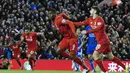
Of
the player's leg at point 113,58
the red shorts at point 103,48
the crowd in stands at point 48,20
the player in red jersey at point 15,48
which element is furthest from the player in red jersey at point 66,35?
the player in red jersey at point 15,48

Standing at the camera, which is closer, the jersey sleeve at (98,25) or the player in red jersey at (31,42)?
the jersey sleeve at (98,25)

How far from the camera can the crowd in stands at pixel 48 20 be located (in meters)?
27.2

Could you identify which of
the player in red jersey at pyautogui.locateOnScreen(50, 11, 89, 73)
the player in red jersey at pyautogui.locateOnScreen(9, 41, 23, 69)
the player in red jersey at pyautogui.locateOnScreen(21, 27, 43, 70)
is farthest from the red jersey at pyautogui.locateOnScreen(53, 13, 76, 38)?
the player in red jersey at pyautogui.locateOnScreen(9, 41, 23, 69)

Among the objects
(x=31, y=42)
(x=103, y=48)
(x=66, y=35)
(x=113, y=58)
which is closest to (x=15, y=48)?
(x=31, y=42)

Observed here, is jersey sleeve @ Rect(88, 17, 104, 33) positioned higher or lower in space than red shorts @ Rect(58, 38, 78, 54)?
higher

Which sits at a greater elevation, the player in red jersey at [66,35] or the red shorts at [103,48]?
the player in red jersey at [66,35]

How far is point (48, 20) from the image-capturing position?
29516 mm

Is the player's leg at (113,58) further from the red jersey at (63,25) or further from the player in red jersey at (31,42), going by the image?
the player in red jersey at (31,42)

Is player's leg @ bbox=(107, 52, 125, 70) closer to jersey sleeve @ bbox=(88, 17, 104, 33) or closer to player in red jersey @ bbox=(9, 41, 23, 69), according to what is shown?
jersey sleeve @ bbox=(88, 17, 104, 33)

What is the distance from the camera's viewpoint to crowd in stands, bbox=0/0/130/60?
89.2ft

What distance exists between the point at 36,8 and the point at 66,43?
44.1 feet

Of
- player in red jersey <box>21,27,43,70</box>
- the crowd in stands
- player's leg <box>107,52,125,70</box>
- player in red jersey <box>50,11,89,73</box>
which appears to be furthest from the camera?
the crowd in stands

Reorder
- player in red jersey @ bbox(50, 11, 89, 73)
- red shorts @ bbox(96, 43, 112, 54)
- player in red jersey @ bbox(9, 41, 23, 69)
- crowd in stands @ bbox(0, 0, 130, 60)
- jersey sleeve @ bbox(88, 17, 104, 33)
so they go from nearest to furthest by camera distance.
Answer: jersey sleeve @ bbox(88, 17, 104, 33), red shorts @ bbox(96, 43, 112, 54), player in red jersey @ bbox(50, 11, 89, 73), player in red jersey @ bbox(9, 41, 23, 69), crowd in stands @ bbox(0, 0, 130, 60)

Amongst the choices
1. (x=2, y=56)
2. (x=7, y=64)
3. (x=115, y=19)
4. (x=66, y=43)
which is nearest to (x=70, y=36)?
(x=66, y=43)
